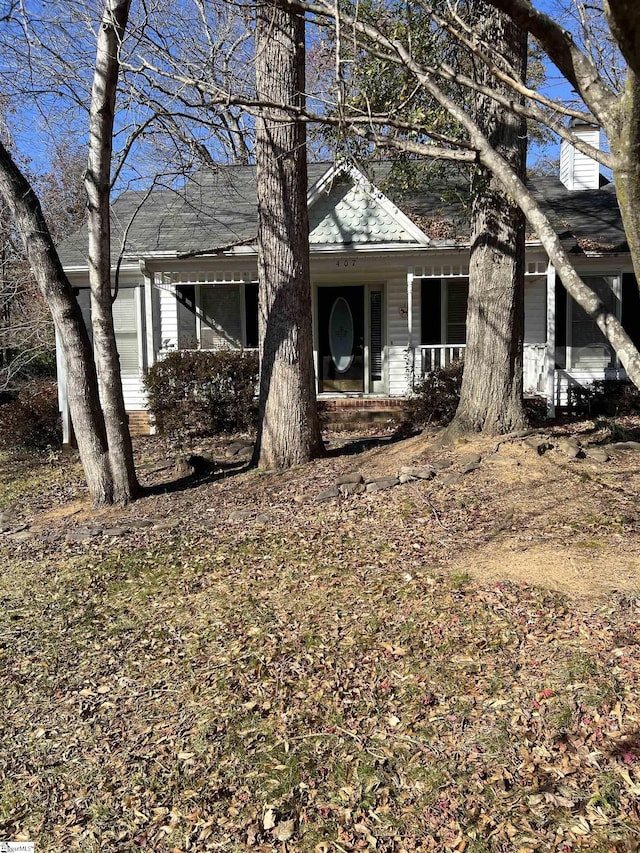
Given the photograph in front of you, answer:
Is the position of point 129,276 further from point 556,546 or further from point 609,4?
point 609,4

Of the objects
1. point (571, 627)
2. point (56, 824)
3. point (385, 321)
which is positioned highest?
point (385, 321)

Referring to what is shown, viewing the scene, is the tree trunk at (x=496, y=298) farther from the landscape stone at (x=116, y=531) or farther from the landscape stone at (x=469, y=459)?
the landscape stone at (x=116, y=531)

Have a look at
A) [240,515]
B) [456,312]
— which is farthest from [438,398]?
[240,515]

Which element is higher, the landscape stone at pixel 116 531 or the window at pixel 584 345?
the window at pixel 584 345

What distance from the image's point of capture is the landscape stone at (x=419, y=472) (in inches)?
296

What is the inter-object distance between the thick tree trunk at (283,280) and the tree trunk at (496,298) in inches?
78.4

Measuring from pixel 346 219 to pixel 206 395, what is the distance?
171 inches

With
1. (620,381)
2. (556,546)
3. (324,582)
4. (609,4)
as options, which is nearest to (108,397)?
(324,582)

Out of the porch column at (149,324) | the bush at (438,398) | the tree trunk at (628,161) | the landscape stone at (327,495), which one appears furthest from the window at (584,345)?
the tree trunk at (628,161)

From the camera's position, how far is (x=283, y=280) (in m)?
8.58

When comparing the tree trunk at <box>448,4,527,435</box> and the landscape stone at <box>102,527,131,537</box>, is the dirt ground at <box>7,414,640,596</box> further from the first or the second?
the tree trunk at <box>448,4,527,435</box>

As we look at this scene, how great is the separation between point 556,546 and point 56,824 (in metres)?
4.04

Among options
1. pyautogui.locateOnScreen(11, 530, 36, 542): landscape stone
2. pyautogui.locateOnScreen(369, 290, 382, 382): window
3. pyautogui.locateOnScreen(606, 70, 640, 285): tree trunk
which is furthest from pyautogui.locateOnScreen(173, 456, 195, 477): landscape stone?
pyautogui.locateOnScreen(606, 70, 640, 285): tree trunk

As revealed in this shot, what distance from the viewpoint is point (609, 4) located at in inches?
78.5
